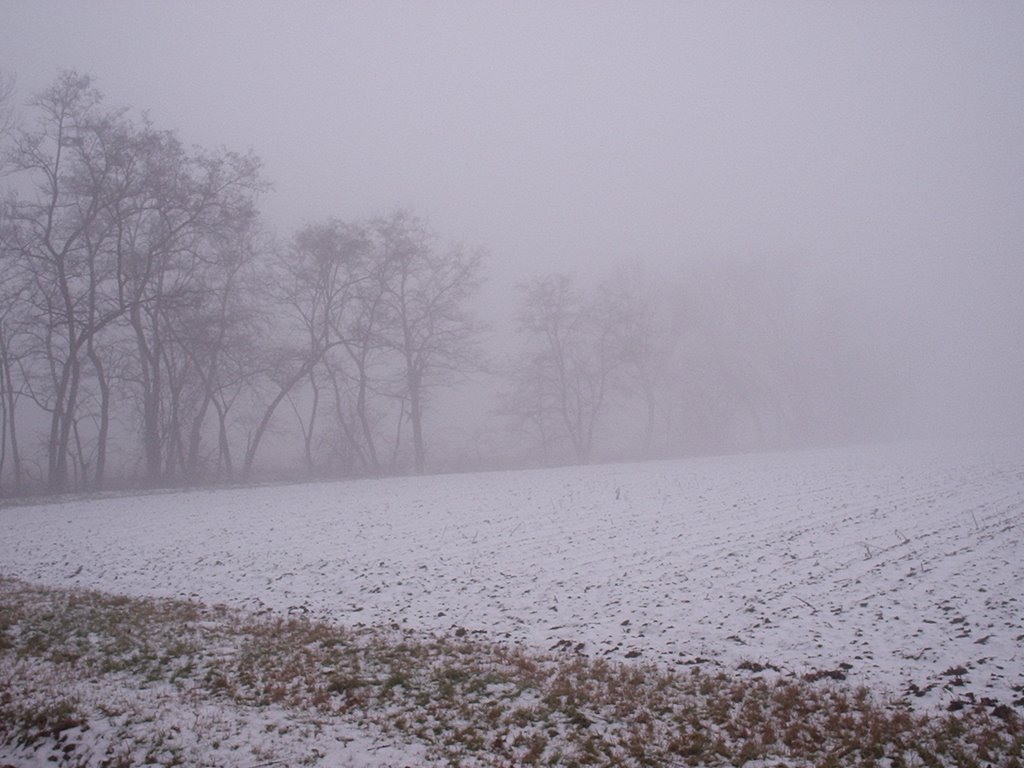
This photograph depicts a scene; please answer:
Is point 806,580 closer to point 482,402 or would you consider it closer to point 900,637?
Result: point 900,637

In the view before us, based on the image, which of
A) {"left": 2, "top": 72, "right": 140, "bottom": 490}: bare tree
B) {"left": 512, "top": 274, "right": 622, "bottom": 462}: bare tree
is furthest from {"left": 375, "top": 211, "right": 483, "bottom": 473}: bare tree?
{"left": 2, "top": 72, "right": 140, "bottom": 490}: bare tree

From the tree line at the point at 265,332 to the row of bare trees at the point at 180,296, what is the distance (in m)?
0.15

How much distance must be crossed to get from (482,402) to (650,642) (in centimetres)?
6780

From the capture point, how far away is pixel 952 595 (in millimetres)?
9328

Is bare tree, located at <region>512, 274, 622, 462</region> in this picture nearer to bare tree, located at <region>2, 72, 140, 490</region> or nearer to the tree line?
the tree line

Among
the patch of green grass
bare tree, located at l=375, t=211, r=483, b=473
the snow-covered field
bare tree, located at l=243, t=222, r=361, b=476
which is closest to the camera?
the patch of green grass

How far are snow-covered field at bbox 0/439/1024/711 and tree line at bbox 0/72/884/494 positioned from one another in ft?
42.9

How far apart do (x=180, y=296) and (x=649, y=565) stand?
28043 mm

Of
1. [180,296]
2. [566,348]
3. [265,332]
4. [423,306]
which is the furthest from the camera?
[566,348]

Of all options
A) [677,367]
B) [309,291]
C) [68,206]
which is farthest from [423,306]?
[677,367]

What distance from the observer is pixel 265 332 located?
38562 millimetres

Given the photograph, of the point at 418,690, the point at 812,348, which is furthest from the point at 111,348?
the point at 812,348

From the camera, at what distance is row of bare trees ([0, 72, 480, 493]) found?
29625 millimetres

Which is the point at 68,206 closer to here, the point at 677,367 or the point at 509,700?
the point at 509,700
